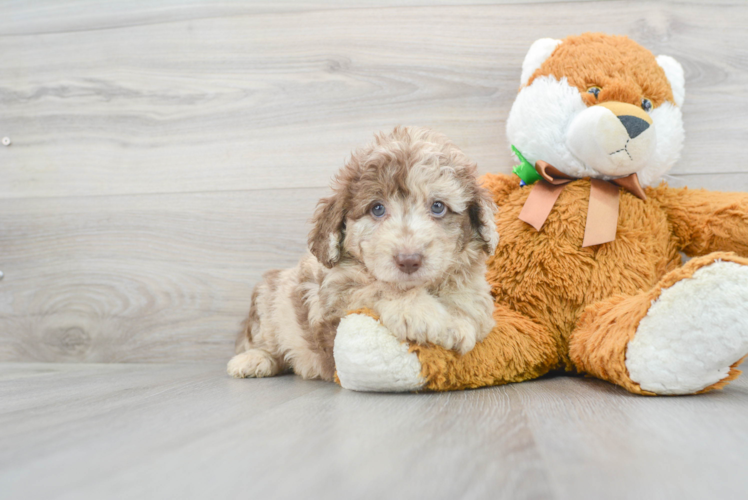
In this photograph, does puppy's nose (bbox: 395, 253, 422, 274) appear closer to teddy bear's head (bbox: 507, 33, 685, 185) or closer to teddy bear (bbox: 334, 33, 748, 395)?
teddy bear (bbox: 334, 33, 748, 395)

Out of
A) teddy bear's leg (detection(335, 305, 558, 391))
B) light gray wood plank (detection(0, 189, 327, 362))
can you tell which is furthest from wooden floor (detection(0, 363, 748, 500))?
light gray wood plank (detection(0, 189, 327, 362))

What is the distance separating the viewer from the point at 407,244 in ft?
3.76

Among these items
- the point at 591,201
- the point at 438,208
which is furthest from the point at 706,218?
the point at 438,208

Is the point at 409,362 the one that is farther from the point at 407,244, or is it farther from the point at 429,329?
the point at 407,244

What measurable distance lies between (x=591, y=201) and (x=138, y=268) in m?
1.67

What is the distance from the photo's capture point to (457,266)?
1292 millimetres

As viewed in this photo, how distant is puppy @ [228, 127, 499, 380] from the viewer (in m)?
1.18

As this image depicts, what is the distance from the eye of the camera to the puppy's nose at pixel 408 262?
113cm

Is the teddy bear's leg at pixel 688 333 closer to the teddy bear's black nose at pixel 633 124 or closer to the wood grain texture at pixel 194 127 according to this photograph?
the teddy bear's black nose at pixel 633 124

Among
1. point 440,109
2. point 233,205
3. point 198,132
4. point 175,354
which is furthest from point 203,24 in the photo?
point 175,354

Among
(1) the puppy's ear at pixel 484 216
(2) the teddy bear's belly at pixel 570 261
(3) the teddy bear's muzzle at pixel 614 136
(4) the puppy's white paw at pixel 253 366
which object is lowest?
(4) the puppy's white paw at pixel 253 366

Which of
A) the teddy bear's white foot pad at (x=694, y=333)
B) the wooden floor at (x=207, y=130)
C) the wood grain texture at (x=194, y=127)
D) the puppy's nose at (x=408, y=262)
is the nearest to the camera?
the teddy bear's white foot pad at (x=694, y=333)

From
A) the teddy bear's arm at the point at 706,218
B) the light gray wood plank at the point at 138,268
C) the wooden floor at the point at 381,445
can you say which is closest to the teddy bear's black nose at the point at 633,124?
the teddy bear's arm at the point at 706,218

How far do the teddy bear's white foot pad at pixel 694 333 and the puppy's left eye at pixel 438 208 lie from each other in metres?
0.50
